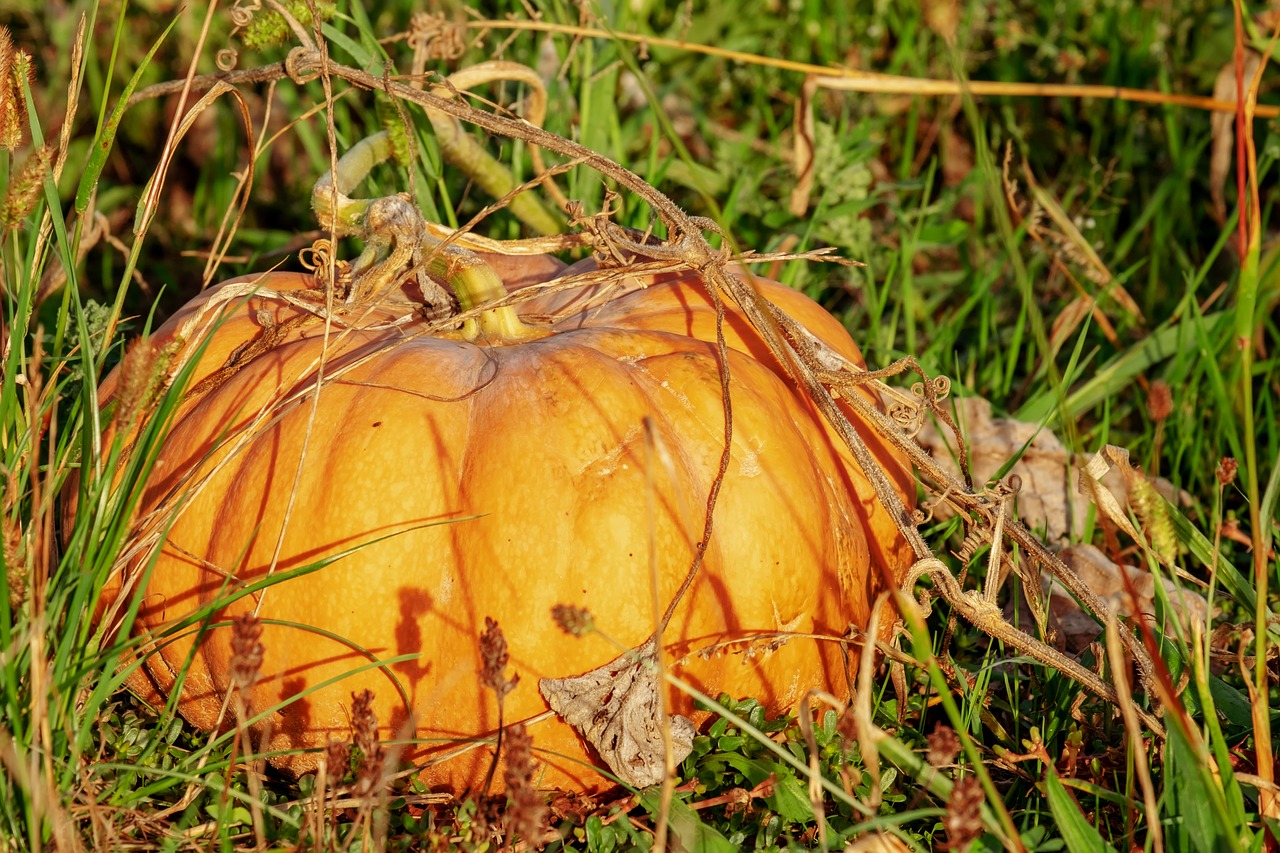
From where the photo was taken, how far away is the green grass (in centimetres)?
167

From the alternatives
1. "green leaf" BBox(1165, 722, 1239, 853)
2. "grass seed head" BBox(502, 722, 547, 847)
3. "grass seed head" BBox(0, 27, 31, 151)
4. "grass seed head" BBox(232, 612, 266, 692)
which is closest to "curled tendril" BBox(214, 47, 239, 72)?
"grass seed head" BBox(0, 27, 31, 151)

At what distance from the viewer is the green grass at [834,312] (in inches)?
65.8

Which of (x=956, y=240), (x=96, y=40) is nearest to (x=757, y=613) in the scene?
(x=956, y=240)

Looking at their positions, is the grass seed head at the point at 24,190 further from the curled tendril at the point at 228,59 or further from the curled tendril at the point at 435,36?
the curled tendril at the point at 435,36

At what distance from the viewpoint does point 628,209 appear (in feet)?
10.1

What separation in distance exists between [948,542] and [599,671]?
108cm

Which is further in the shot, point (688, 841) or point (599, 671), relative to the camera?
point (599, 671)

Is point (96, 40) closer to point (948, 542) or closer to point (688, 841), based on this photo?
point (948, 542)

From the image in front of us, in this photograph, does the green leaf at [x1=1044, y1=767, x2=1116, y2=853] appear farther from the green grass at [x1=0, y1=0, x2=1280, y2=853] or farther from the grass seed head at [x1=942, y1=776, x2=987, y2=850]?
the grass seed head at [x1=942, y1=776, x2=987, y2=850]

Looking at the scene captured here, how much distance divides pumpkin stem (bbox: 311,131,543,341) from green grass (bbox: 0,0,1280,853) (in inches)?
8.1

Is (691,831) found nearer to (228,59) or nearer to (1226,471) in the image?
(1226,471)

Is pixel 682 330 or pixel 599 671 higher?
pixel 682 330

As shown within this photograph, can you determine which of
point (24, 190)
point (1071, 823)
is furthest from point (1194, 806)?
point (24, 190)

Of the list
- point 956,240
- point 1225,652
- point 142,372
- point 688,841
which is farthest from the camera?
point 956,240
